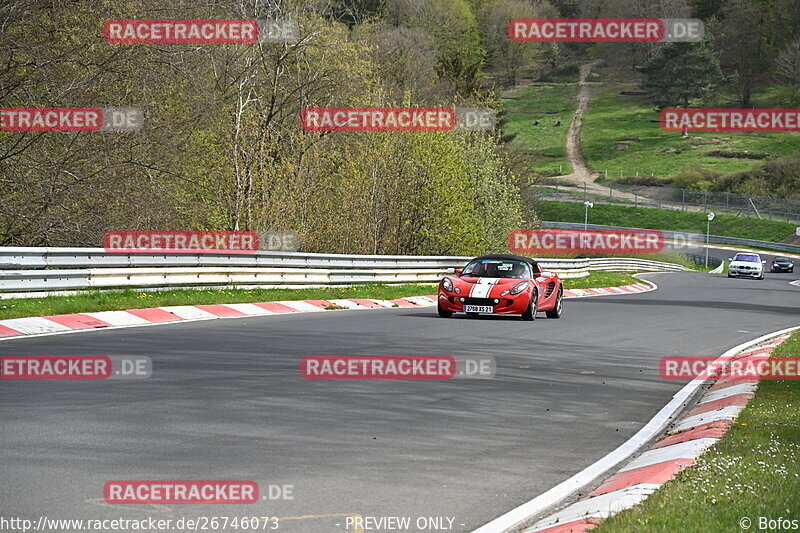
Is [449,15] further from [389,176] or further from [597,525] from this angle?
[597,525]

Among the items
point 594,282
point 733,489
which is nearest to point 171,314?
point 733,489

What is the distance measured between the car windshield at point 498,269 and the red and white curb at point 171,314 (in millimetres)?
3424

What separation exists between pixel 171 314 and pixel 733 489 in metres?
13.6

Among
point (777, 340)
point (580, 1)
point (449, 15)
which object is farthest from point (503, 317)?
point (580, 1)

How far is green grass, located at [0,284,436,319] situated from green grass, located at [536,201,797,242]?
68038mm

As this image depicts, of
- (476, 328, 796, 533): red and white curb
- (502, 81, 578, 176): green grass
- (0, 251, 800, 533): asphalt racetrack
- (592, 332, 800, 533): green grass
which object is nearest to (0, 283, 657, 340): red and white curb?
(0, 251, 800, 533): asphalt racetrack

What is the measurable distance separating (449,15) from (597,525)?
417 feet

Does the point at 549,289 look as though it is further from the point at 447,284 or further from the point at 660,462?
the point at 660,462

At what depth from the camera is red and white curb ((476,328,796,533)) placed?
5742 mm

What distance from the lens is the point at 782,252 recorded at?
86125mm

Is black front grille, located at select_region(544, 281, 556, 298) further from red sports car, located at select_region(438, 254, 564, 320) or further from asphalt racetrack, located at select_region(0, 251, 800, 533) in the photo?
asphalt racetrack, located at select_region(0, 251, 800, 533)

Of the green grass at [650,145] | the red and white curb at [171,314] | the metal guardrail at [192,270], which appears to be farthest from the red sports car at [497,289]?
the green grass at [650,145]

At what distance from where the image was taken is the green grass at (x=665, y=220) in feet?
304

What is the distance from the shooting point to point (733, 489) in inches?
243
